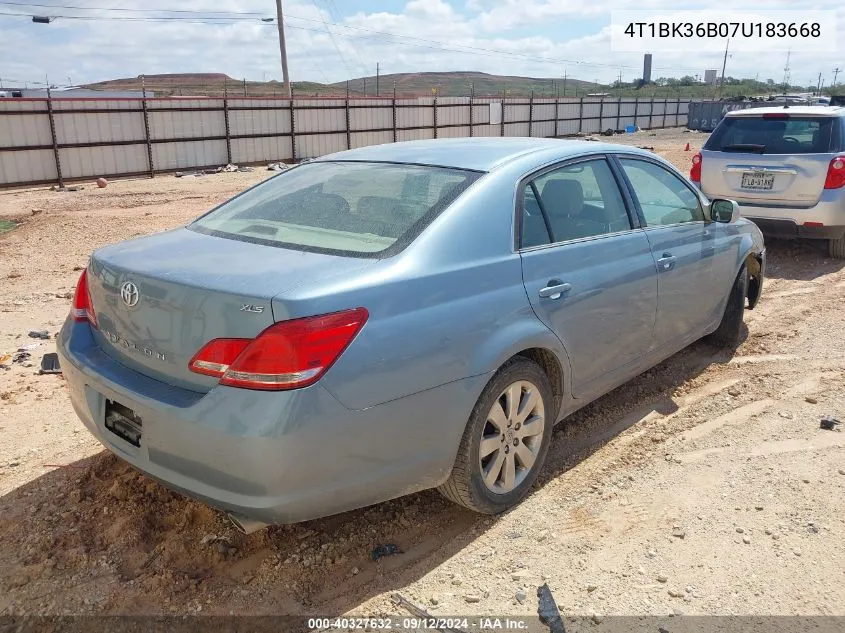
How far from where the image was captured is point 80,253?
29.1ft

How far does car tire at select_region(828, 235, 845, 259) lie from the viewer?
329 inches

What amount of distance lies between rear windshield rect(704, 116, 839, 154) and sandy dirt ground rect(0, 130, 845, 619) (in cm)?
429

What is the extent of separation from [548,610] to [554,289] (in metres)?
1.36

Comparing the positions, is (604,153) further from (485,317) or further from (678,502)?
(678,502)

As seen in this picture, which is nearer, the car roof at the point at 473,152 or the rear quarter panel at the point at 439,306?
the rear quarter panel at the point at 439,306

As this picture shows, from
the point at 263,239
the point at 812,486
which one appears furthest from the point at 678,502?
the point at 263,239

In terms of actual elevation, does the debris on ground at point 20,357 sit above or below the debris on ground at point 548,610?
above

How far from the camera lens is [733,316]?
5.29 metres

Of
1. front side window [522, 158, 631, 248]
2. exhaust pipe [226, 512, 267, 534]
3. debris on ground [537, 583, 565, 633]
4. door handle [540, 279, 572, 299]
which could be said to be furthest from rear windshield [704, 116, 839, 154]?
exhaust pipe [226, 512, 267, 534]

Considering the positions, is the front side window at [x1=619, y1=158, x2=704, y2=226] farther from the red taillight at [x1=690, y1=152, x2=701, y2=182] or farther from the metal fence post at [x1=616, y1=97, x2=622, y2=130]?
the metal fence post at [x1=616, y1=97, x2=622, y2=130]

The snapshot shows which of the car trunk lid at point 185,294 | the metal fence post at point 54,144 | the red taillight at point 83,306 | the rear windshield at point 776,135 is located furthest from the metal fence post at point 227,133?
the car trunk lid at point 185,294

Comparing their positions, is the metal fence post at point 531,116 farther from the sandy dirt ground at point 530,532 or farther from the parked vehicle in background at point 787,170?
the sandy dirt ground at point 530,532

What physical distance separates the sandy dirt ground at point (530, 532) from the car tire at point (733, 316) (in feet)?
2.30

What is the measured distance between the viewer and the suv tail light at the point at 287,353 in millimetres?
2373
